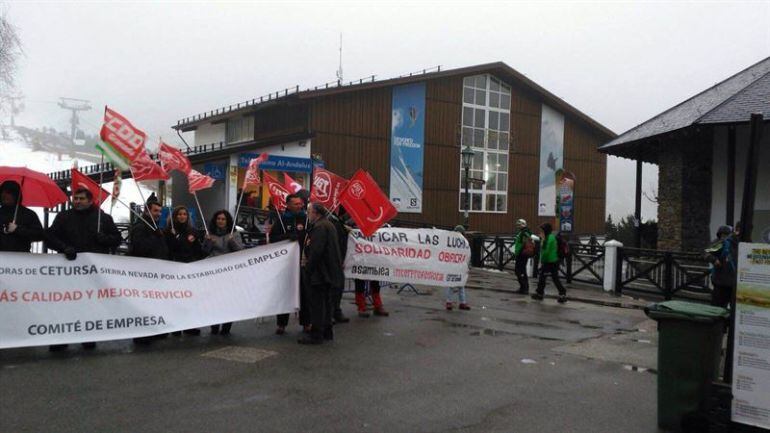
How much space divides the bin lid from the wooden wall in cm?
2481

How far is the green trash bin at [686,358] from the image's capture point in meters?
5.04

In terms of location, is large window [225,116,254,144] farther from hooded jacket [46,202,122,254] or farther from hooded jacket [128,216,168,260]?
hooded jacket [46,202,122,254]

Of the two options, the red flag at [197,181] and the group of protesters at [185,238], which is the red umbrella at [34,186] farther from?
the red flag at [197,181]

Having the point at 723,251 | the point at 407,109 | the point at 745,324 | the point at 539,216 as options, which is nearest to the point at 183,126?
the point at 407,109

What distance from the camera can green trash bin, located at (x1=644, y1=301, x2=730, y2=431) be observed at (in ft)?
16.5

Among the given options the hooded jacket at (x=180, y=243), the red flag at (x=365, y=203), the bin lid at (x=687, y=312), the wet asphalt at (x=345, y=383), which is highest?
the red flag at (x=365, y=203)

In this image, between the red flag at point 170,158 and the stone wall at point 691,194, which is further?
the stone wall at point 691,194

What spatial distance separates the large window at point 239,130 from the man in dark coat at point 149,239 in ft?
84.9

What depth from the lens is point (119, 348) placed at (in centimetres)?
745

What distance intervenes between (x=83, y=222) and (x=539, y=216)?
33.5m

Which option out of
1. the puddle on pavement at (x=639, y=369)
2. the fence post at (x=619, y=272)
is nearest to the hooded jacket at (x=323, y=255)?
the puddle on pavement at (x=639, y=369)

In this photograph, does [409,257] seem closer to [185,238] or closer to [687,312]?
[185,238]

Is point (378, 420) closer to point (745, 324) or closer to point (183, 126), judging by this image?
point (745, 324)

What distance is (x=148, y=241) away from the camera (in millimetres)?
7871
